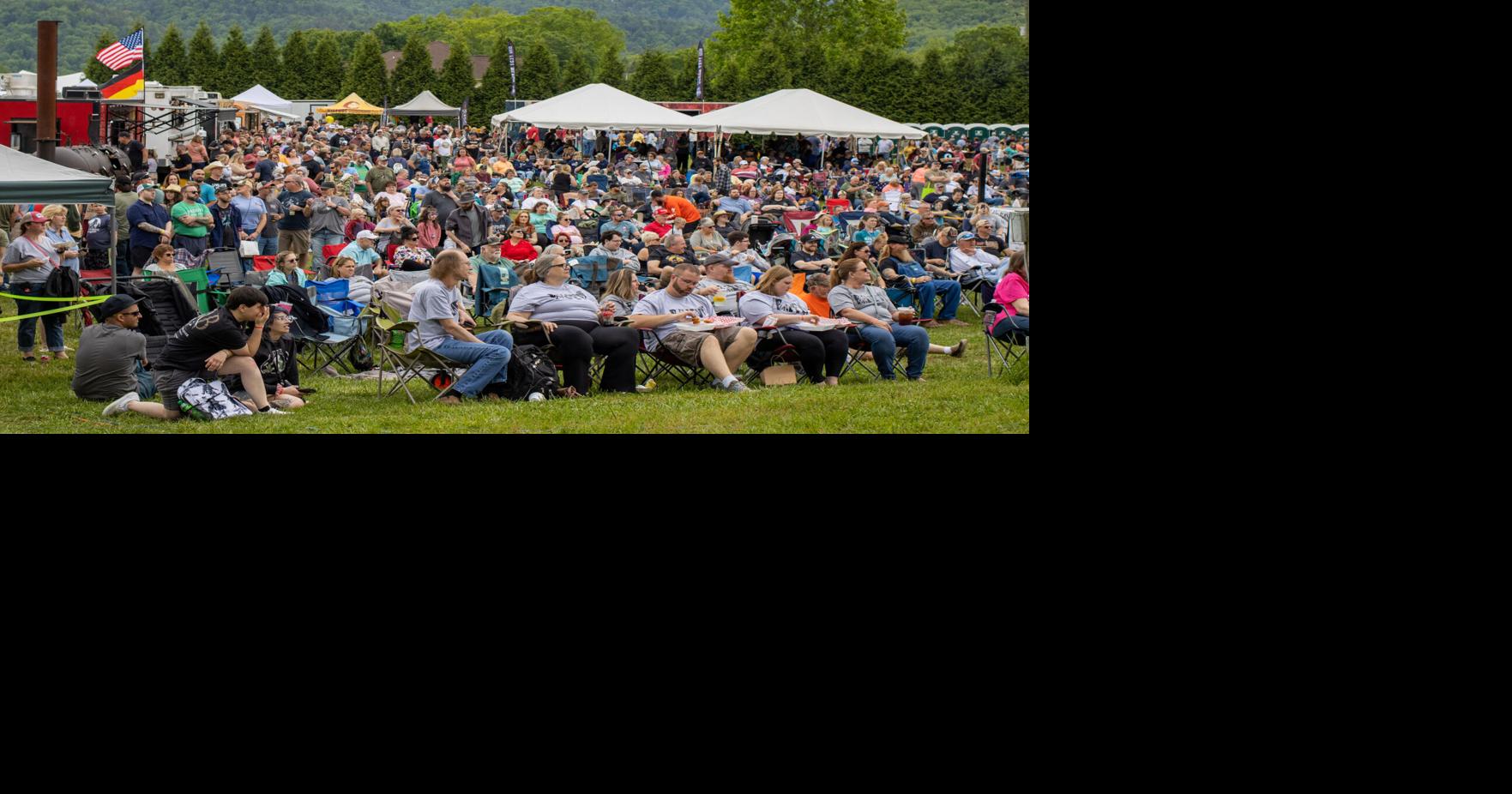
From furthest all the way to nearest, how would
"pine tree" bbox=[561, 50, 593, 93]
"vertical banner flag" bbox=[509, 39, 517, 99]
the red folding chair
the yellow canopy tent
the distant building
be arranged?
the distant building → "pine tree" bbox=[561, 50, 593, 93] → "vertical banner flag" bbox=[509, 39, 517, 99] → the yellow canopy tent → the red folding chair

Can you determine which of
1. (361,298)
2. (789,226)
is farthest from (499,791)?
(789,226)

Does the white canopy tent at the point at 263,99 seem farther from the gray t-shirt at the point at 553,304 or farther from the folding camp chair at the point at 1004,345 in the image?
the folding camp chair at the point at 1004,345

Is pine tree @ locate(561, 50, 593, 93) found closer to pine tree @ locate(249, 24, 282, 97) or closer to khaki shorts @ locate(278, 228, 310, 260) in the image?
pine tree @ locate(249, 24, 282, 97)

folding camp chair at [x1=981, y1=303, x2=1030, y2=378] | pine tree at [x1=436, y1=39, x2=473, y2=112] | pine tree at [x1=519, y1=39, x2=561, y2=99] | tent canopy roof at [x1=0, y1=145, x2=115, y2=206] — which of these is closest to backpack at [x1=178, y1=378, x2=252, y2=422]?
tent canopy roof at [x1=0, y1=145, x2=115, y2=206]

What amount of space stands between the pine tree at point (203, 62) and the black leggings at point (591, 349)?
28.1 m

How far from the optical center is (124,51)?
17.4 metres

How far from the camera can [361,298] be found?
9.08m

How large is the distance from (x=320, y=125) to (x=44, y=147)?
18982 mm

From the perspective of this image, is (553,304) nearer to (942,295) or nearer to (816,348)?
(816,348)

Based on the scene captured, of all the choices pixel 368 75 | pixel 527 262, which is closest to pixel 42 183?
pixel 527 262

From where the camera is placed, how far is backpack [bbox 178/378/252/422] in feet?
23.3

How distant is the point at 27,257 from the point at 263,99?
24666 millimetres

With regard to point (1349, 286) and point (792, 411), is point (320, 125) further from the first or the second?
point (1349, 286)

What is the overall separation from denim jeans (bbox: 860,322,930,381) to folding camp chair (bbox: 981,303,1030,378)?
1.19 feet
